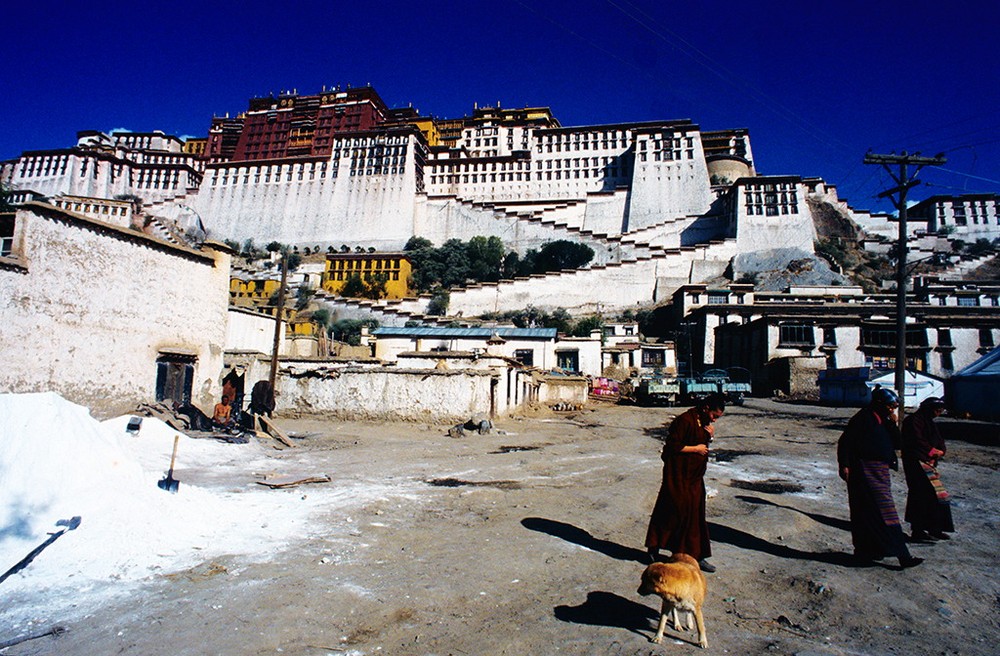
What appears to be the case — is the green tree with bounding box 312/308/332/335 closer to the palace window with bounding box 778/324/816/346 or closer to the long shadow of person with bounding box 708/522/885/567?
the palace window with bounding box 778/324/816/346

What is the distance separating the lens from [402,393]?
16.3 m

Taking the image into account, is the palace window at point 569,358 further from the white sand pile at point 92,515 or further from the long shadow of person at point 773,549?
the long shadow of person at point 773,549

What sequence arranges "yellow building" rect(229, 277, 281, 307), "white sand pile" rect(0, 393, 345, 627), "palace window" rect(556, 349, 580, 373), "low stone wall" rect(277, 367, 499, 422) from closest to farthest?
"white sand pile" rect(0, 393, 345, 627) < "low stone wall" rect(277, 367, 499, 422) < "palace window" rect(556, 349, 580, 373) < "yellow building" rect(229, 277, 281, 307)

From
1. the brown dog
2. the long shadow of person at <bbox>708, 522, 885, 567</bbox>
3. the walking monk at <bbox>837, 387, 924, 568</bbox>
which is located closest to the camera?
the brown dog

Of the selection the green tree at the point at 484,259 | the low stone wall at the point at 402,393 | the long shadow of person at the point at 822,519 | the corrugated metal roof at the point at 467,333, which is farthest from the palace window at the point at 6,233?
the green tree at the point at 484,259

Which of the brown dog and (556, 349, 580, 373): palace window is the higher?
(556, 349, 580, 373): palace window

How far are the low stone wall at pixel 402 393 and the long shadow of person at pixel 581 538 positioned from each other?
9.90 meters

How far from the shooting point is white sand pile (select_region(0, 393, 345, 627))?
14.2 feet

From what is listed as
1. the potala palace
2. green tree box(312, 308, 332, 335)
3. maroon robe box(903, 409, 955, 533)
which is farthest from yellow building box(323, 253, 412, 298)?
maroon robe box(903, 409, 955, 533)

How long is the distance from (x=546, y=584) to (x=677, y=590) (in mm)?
1273

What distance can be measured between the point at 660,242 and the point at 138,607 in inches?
2461

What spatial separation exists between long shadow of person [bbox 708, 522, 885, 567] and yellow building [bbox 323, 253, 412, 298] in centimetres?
5294

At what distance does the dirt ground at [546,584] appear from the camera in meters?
3.54

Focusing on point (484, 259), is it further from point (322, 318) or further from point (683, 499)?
point (683, 499)
